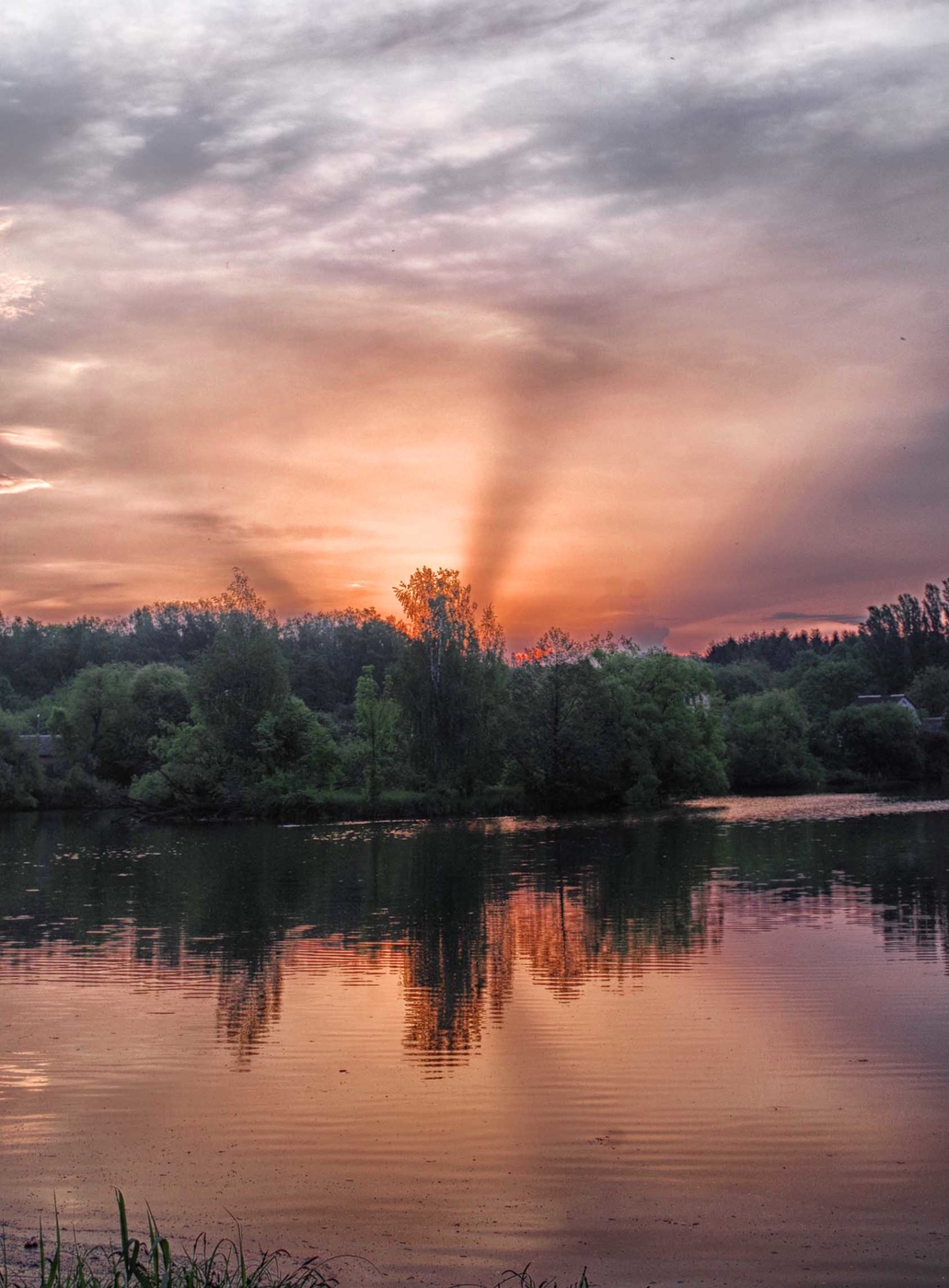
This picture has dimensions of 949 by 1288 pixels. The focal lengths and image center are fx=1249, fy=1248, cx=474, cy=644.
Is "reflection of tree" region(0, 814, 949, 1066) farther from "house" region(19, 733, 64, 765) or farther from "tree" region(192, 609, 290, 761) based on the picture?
"house" region(19, 733, 64, 765)

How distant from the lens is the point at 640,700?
79.9m

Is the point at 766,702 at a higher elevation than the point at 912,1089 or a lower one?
higher

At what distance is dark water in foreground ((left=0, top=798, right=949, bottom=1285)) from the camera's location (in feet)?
29.0

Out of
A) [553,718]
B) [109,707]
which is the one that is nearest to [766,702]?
[553,718]

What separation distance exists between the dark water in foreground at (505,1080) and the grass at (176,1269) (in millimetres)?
410

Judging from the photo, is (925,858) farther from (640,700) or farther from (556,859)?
(640,700)

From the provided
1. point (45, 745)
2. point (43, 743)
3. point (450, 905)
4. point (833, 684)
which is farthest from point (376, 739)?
point (833, 684)

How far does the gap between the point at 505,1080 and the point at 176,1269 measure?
6516 millimetres

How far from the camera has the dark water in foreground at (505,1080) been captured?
29.0ft

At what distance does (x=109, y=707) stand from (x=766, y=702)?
49263mm

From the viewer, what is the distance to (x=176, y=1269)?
695 cm

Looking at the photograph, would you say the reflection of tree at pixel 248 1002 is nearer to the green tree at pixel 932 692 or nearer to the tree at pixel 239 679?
the tree at pixel 239 679

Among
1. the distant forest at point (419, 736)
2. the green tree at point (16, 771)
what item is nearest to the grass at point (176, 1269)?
the distant forest at point (419, 736)

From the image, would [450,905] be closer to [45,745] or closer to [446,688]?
[446,688]
